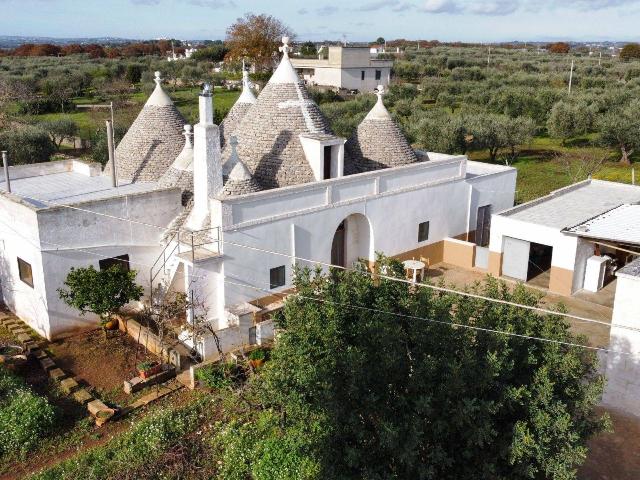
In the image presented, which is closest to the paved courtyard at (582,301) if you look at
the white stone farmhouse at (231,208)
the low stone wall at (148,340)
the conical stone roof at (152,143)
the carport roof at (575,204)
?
the white stone farmhouse at (231,208)

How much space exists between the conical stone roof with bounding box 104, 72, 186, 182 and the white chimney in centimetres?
349

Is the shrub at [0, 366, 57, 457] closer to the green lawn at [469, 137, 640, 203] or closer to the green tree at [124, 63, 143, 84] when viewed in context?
the green lawn at [469, 137, 640, 203]

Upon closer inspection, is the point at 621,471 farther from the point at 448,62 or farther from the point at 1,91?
the point at 448,62

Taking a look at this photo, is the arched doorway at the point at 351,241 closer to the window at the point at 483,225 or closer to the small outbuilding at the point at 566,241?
the small outbuilding at the point at 566,241

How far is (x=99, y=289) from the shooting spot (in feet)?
48.6

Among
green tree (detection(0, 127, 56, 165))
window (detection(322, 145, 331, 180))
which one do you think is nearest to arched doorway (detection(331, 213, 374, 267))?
window (detection(322, 145, 331, 180))

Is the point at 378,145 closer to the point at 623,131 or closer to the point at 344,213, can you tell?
the point at 344,213

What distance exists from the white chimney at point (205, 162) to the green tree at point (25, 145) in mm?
22771

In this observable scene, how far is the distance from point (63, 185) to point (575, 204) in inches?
702

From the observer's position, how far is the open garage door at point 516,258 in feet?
66.4

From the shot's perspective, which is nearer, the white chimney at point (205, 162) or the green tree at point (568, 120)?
the white chimney at point (205, 162)

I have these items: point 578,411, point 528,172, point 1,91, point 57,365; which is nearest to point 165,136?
point 57,365

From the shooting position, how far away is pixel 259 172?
719 inches

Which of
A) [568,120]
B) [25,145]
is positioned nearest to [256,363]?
[25,145]
